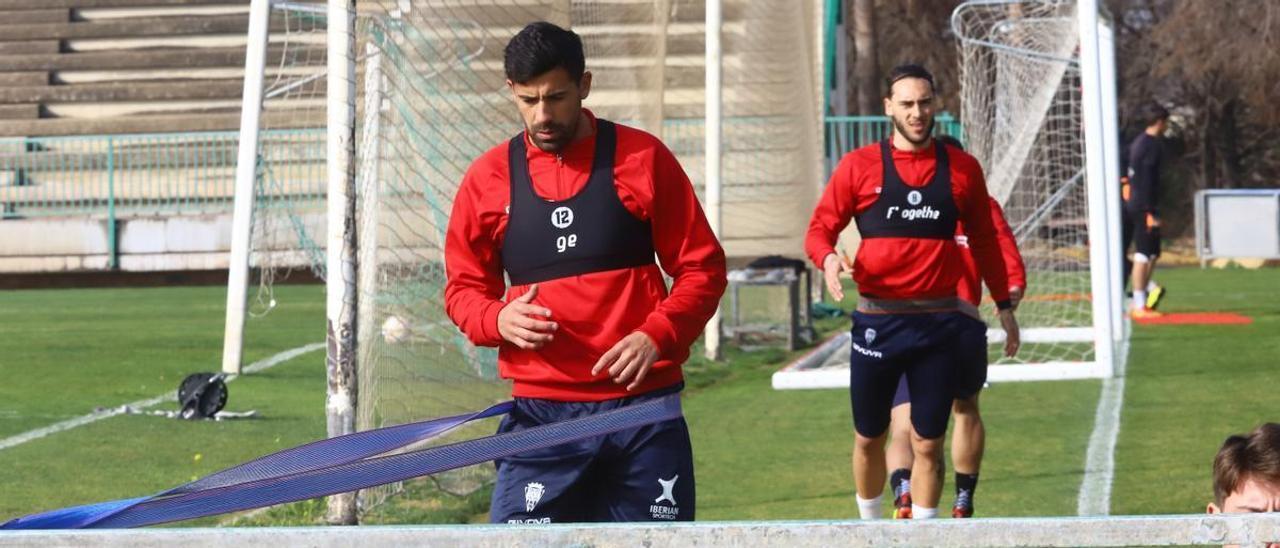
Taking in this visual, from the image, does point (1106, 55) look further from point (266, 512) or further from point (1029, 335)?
point (266, 512)

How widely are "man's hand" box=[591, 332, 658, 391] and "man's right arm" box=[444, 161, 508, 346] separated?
1.01 ft

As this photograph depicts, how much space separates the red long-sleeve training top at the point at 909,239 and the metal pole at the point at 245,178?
5.55 m

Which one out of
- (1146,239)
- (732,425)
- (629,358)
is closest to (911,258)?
(629,358)

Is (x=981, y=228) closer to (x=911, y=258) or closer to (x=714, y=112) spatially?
(x=911, y=258)

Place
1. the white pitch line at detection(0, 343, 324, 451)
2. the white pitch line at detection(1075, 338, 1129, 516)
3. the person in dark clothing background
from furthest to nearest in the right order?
the person in dark clothing background < the white pitch line at detection(0, 343, 324, 451) < the white pitch line at detection(1075, 338, 1129, 516)

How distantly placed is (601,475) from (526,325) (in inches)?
17.5

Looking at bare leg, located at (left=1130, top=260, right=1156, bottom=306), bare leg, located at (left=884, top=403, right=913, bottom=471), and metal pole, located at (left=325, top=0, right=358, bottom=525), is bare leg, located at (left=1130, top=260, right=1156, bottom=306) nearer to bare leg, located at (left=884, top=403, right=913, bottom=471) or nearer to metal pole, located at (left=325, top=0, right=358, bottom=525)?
bare leg, located at (left=884, top=403, right=913, bottom=471)

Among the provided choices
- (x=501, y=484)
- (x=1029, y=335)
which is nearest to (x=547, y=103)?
(x=501, y=484)

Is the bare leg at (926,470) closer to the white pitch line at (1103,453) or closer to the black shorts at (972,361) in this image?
the black shorts at (972,361)

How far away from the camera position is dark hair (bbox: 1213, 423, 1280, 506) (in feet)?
10.8

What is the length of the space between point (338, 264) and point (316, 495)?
12.3 ft

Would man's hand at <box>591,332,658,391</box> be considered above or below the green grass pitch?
above

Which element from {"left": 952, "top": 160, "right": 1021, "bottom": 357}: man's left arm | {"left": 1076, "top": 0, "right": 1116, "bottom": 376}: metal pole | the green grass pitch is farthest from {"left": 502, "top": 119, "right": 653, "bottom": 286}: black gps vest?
{"left": 1076, "top": 0, "right": 1116, "bottom": 376}: metal pole

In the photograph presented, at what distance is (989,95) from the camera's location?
1809 cm
